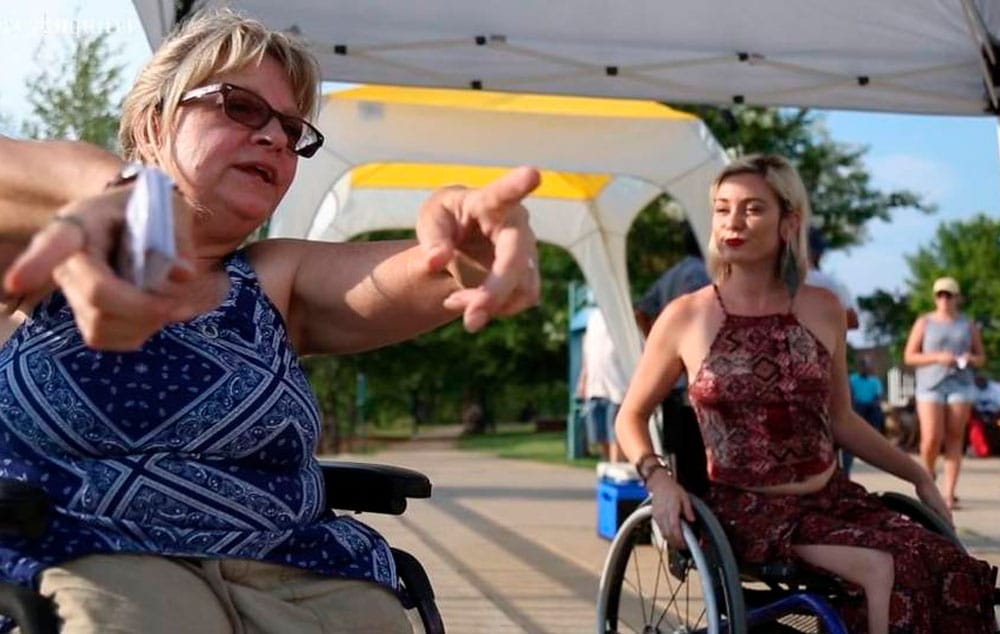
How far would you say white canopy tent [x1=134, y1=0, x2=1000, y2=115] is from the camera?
5090 mm

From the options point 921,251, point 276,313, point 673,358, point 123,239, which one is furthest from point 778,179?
point 921,251

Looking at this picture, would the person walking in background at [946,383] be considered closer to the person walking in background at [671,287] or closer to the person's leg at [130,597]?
the person walking in background at [671,287]

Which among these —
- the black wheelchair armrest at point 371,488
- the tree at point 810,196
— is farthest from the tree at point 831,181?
the black wheelchair armrest at point 371,488

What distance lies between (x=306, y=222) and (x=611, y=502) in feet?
8.05

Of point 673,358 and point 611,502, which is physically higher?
point 673,358

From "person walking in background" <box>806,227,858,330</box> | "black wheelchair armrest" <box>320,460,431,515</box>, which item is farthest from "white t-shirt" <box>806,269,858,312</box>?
"black wheelchair armrest" <box>320,460,431,515</box>

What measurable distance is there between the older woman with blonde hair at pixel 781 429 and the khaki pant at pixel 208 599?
Answer: 1415mm

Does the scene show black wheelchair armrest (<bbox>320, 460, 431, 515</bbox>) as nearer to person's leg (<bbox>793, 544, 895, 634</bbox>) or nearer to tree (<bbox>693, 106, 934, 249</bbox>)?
person's leg (<bbox>793, 544, 895, 634</bbox>)

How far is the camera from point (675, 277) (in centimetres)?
680

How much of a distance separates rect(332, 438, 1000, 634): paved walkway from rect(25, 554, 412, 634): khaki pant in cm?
312

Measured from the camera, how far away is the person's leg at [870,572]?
3123 mm

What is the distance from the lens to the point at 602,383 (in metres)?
10.6

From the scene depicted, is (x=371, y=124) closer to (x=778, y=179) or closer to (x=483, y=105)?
(x=483, y=105)

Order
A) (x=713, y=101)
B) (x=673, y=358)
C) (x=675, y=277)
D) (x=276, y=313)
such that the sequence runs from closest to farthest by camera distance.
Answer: (x=276, y=313)
(x=673, y=358)
(x=713, y=101)
(x=675, y=277)
